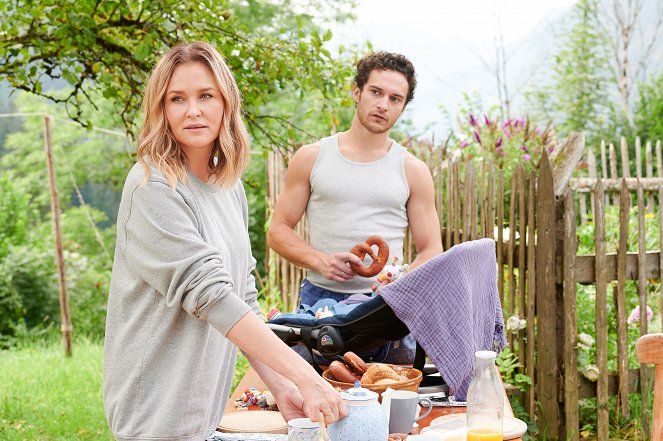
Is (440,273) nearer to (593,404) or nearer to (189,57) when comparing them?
(189,57)

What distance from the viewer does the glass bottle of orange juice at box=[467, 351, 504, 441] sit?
2.04 meters

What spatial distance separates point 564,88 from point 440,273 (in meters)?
14.9

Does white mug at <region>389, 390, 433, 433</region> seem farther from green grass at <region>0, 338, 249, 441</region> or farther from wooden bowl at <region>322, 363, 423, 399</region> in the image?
green grass at <region>0, 338, 249, 441</region>

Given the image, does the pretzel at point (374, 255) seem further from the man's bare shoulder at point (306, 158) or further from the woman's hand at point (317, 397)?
the woman's hand at point (317, 397)

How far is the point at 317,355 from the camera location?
2848mm

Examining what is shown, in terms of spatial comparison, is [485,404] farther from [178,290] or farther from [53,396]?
[53,396]

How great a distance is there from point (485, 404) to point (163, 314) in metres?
0.85

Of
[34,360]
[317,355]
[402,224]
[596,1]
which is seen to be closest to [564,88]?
[596,1]

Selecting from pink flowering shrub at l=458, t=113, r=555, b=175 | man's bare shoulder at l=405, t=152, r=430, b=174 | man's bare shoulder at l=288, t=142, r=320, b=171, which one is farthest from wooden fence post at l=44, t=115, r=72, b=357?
man's bare shoulder at l=405, t=152, r=430, b=174

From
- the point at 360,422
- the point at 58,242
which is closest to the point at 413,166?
the point at 360,422

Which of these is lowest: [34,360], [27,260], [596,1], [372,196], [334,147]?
[34,360]

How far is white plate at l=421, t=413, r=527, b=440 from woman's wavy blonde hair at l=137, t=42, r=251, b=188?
916 mm

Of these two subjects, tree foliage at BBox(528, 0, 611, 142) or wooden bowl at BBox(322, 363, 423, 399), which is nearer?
wooden bowl at BBox(322, 363, 423, 399)

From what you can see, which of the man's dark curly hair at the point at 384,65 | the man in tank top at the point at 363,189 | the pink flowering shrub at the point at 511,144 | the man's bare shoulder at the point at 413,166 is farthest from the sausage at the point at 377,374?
the pink flowering shrub at the point at 511,144
